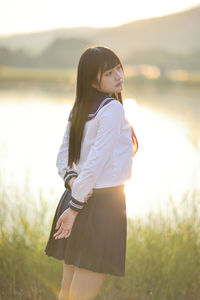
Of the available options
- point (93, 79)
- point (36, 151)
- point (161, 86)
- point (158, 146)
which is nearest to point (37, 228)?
point (93, 79)

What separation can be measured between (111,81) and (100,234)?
1.89 feet

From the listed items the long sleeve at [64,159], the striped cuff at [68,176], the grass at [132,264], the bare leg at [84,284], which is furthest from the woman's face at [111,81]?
the grass at [132,264]

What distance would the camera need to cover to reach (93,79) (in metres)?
1.49

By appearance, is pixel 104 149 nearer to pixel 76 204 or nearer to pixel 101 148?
pixel 101 148

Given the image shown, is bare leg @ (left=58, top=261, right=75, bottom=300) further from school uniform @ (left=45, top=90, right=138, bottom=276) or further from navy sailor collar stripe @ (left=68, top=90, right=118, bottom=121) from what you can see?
navy sailor collar stripe @ (left=68, top=90, right=118, bottom=121)

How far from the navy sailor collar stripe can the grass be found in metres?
1.26

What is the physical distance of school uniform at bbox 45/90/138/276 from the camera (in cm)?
140

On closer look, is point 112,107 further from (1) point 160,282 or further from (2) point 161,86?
(2) point 161,86

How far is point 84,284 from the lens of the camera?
1495mm

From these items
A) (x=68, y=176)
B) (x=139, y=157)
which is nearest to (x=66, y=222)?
(x=68, y=176)

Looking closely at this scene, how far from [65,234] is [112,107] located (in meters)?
0.51

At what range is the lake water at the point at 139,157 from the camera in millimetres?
3027

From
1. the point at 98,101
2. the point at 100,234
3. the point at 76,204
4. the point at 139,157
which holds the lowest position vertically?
the point at 100,234

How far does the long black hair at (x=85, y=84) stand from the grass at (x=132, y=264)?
1081 millimetres
